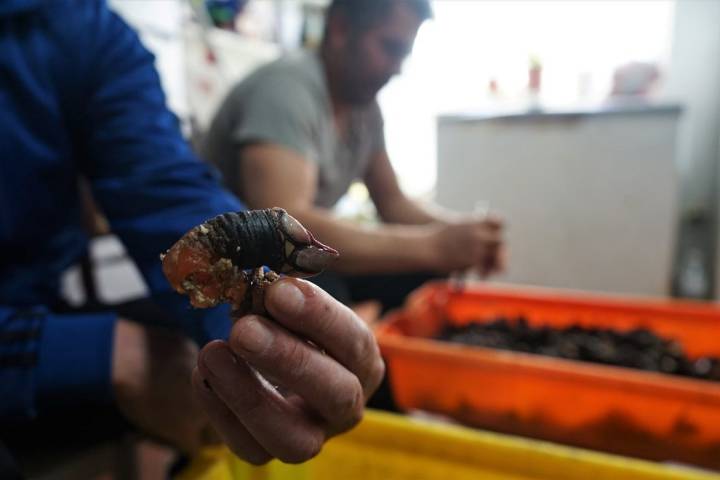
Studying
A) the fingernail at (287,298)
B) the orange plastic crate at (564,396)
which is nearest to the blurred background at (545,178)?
the orange plastic crate at (564,396)

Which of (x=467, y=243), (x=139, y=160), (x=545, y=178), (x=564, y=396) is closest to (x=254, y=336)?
(x=139, y=160)

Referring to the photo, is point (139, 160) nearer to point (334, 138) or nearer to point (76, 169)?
point (76, 169)

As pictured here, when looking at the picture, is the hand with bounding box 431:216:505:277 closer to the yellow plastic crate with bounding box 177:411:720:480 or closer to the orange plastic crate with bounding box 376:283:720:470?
the orange plastic crate with bounding box 376:283:720:470

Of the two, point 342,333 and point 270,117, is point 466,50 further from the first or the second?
point 342,333

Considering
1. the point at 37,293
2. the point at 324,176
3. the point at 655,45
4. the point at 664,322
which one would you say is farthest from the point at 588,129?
the point at 37,293

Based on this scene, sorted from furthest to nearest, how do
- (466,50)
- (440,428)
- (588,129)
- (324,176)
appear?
(588,129) → (324,176) → (440,428) → (466,50)

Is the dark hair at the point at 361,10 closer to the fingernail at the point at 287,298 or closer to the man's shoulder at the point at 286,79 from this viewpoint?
the man's shoulder at the point at 286,79
